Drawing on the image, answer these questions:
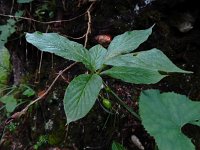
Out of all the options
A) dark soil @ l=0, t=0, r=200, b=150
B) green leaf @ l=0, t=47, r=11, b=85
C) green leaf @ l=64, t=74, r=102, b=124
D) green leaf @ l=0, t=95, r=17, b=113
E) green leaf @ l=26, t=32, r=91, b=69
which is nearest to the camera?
green leaf @ l=64, t=74, r=102, b=124

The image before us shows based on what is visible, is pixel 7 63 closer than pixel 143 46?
No

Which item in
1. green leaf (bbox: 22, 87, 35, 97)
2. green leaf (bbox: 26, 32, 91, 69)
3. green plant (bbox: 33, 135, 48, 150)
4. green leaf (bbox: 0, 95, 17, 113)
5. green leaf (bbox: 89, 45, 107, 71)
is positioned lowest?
green plant (bbox: 33, 135, 48, 150)

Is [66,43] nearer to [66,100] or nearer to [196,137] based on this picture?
[66,100]

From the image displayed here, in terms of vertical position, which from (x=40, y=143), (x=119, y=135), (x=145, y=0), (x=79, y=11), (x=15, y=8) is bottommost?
(x=40, y=143)

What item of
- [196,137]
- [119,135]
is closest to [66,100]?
[119,135]

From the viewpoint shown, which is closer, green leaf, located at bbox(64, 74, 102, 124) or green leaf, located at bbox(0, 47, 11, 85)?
green leaf, located at bbox(64, 74, 102, 124)

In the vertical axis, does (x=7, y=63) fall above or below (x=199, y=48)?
below

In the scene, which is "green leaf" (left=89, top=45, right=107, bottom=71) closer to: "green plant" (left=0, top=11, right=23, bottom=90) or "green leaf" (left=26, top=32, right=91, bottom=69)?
"green leaf" (left=26, top=32, right=91, bottom=69)

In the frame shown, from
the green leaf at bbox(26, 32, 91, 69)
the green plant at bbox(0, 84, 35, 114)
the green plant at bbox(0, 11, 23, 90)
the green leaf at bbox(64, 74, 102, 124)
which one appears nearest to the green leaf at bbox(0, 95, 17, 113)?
the green plant at bbox(0, 84, 35, 114)

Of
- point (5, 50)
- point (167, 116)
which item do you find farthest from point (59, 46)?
point (5, 50)

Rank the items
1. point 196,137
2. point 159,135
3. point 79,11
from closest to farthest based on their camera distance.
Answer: point 159,135
point 196,137
point 79,11
